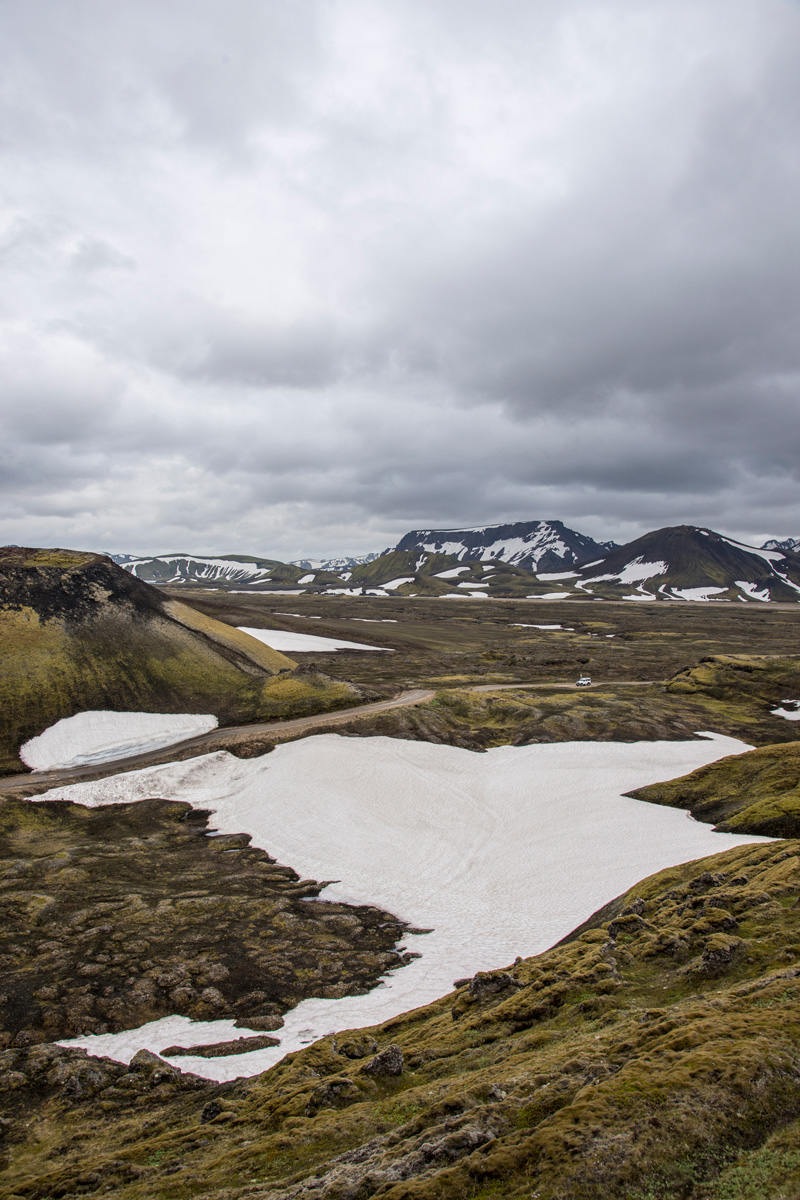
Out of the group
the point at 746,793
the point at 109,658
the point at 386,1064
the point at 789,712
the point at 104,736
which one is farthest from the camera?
the point at 789,712

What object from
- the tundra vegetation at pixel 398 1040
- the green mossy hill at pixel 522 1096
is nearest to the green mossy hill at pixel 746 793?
the tundra vegetation at pixel 398 1040

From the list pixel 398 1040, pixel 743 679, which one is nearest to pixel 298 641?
pixel 743 679

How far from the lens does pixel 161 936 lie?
25812mm

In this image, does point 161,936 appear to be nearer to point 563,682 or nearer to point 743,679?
point 563,682

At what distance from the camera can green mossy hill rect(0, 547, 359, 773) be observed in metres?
63.2

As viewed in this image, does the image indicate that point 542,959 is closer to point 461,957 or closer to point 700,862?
point 461,957

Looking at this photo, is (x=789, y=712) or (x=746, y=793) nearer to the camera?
(x=746, y=793)

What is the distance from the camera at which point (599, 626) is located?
194 metres

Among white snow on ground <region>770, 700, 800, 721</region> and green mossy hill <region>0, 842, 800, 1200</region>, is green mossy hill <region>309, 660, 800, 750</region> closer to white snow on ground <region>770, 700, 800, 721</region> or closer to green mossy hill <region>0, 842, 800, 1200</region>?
white snow on ground <region>770, 700, 800, 721</region>

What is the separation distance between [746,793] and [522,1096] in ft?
115

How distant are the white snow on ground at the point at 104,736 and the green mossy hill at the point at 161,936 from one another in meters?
17.8

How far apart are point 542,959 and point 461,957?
6.97 metres

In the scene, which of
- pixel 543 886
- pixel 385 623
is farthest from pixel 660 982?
pixel 385 623

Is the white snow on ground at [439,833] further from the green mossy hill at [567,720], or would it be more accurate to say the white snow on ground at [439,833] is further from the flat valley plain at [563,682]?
the flat valley plain at [563,682]
